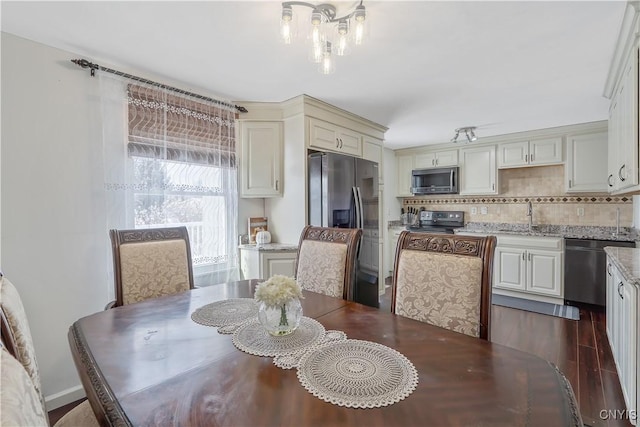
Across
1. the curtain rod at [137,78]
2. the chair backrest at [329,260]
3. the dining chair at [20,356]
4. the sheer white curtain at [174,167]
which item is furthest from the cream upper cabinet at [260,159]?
the dining chair at [20,356]

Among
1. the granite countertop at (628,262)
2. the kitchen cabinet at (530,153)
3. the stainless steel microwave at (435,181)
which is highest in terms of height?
the kitchen cabinet at (530,153)

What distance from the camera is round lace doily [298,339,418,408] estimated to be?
742mm

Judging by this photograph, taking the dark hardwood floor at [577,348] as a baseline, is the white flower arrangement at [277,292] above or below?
above

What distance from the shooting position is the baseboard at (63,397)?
1.84m

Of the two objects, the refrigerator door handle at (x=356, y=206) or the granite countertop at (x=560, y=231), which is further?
the granite countertop at (x=560, y=231)

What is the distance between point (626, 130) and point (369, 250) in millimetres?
2143

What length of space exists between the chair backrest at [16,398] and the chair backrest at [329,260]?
132cm

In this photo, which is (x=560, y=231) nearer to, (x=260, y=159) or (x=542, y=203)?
(x=542, y=203)

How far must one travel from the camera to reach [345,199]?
2.92m

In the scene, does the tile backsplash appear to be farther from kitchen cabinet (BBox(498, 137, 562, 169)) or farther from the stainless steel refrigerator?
the stainless steel refrigerator

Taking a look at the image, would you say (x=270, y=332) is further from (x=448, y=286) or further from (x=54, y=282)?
(x=54, y=282)

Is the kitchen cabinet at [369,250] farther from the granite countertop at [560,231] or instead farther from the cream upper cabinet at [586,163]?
the cream upper cabinet at [586,163]

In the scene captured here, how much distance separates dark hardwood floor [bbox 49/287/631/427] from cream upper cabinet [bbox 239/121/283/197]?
1.98m

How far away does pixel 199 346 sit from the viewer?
1.03m
